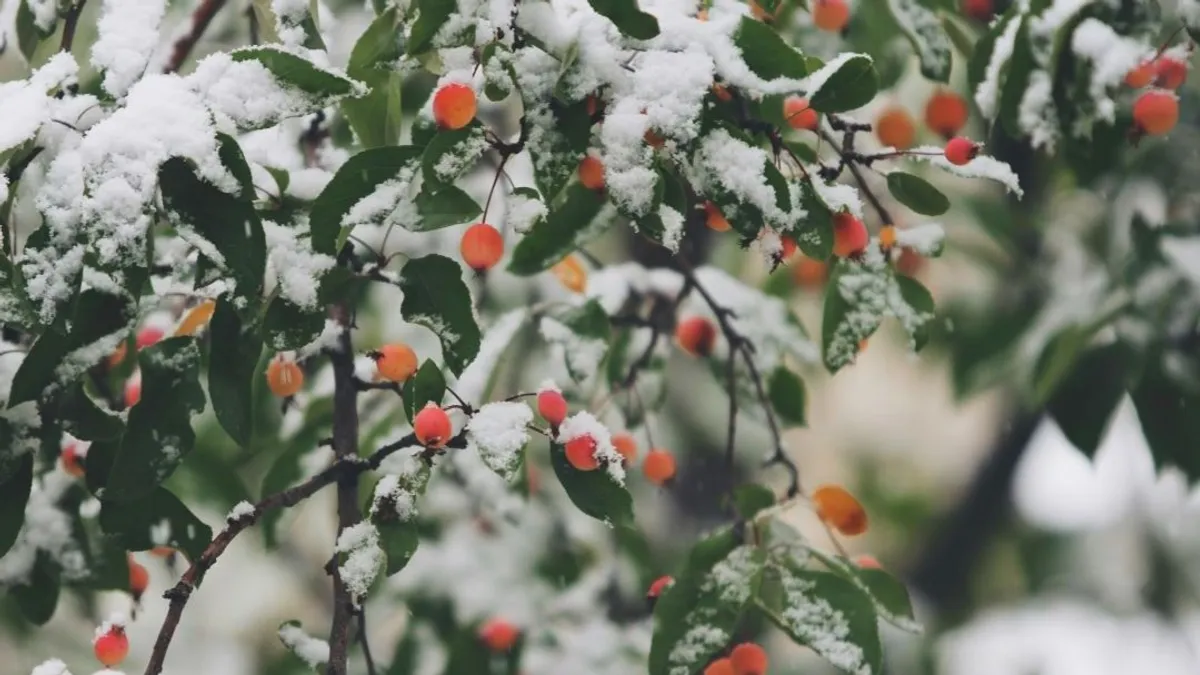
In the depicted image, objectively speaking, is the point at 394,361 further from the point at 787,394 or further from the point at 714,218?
the point at 787,394

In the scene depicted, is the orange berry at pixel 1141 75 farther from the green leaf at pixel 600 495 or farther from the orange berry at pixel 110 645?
the orange berry at pixel 110 645

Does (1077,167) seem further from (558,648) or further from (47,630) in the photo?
(47,630)

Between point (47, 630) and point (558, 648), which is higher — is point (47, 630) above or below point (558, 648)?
below

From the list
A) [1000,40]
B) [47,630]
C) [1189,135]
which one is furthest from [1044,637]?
[47,630]

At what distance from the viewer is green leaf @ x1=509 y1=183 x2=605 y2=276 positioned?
1.14 meters

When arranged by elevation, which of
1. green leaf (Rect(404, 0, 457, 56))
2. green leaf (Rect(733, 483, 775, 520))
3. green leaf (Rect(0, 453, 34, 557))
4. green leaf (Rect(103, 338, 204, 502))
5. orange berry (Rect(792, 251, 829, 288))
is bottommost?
orange berry (Rect(792, 251, 829, 288))

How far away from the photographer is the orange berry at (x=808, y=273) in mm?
1971

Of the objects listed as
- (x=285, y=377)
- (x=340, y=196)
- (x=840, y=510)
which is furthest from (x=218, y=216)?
(x=840, y=510)

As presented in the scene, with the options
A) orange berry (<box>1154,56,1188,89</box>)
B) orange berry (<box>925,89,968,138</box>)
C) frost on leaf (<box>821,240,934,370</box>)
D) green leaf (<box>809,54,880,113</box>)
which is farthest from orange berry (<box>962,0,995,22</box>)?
green leaf (<box>809,54,880,113</box>)

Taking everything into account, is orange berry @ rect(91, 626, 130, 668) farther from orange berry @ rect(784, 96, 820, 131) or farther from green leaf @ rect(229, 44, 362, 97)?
orange berry @ rect(784, 96, 820, 131)

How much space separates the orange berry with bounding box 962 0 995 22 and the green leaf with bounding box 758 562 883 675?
866 millimetres

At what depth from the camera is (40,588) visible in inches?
49.1

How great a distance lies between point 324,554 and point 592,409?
187 cm

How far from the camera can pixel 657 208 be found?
90cm
